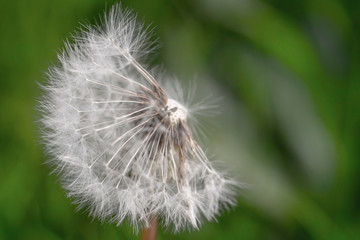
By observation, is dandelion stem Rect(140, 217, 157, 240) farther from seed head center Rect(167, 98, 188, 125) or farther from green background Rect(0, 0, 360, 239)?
green background Rect(0, 0, 360, 239)

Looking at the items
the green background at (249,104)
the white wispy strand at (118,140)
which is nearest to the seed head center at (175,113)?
the white wispy strand at (118,140)

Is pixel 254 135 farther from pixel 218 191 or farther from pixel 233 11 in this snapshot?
pixel 218 191

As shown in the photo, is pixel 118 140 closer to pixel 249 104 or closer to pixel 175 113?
pixel 175 113

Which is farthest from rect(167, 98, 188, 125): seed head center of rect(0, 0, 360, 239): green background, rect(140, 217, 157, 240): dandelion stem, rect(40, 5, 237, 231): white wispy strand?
rect(0, 0, 360, 239): green background

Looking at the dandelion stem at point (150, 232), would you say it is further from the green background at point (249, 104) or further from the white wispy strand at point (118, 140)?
the green background at point (249, 104)

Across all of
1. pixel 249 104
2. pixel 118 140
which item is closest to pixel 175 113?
pixel 118 140
